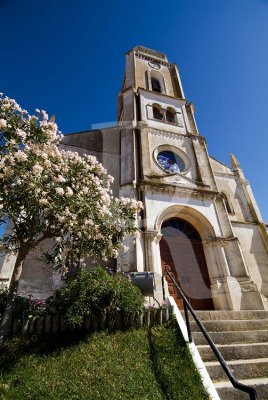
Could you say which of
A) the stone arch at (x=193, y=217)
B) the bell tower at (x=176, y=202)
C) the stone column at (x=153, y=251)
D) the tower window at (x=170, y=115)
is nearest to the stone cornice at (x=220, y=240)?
the bell tower at (x=176, y=202)

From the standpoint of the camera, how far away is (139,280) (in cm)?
679

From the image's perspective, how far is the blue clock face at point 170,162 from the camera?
39.5 ft

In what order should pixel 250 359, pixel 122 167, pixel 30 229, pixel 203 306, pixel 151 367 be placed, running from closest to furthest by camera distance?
pixel 151 367
pixel 250 359
pixel 30 229
pixel 203 306
pixel 122 167

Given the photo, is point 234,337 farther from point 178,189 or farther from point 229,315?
point 178,189

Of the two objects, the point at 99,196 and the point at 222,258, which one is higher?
the point at 99,196

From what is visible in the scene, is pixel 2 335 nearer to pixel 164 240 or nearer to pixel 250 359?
pixel 250 359

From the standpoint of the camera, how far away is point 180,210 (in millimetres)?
10641

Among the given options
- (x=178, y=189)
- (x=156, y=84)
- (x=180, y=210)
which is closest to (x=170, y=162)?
(x=178, y=189)

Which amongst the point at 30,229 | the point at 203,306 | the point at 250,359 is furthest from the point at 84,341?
the point at 203,306

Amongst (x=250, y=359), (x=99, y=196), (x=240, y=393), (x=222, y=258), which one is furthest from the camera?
(x=222, y=258)

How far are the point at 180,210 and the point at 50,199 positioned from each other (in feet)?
21.4

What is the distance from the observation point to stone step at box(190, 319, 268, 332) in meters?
5.68

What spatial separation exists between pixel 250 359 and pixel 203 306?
437 cm

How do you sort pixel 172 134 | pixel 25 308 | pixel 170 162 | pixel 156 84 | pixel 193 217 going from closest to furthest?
pixel 25 308 < pixel 193 217 < pixel 170 162 < pixel 172 134 < pixel 156 84
